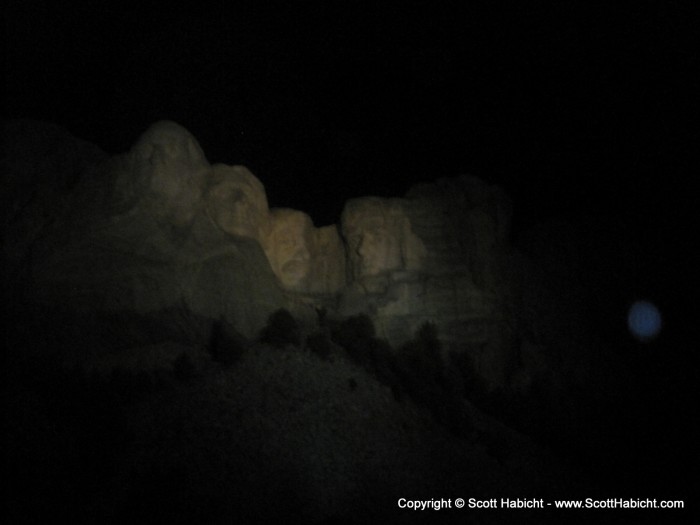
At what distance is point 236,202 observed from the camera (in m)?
30.1

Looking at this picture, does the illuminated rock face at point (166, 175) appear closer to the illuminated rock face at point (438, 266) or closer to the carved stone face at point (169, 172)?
the carved stone face at point (169, 172)

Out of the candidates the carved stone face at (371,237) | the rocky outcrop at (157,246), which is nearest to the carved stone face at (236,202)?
the rocky outcrop at (157,246)

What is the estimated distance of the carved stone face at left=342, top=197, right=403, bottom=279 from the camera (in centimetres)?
3372

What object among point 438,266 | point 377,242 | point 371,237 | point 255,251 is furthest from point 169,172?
point 438,266

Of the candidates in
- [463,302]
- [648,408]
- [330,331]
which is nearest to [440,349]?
[463,302]

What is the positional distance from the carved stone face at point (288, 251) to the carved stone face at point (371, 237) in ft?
8.39

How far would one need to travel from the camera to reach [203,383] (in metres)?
23.1

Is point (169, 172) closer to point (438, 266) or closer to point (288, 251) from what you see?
point (288, 251)

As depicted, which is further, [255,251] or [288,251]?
[288,251]

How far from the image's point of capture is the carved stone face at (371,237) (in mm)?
33719

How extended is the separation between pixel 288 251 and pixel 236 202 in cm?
462

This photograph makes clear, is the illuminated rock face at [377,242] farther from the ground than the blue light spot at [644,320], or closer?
farther from the ground

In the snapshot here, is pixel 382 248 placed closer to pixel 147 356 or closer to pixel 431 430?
pixel 431 430

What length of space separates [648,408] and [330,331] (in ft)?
59.2
